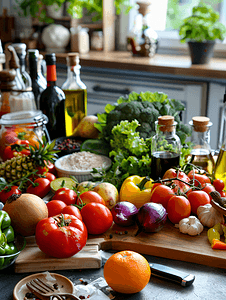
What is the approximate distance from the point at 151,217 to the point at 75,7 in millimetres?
2678

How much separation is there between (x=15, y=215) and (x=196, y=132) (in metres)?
0.67

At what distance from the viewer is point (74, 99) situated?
1.57 m

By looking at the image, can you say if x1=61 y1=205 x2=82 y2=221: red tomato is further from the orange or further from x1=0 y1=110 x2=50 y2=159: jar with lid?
x1=0 y1=110 x2=50 y2=159: jar with lid

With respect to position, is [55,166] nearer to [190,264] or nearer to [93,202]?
[93,202]

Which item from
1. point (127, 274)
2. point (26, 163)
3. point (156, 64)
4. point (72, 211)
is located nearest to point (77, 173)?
point (26, 163)

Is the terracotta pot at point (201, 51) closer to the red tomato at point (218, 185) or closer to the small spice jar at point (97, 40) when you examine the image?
the small spice jar at point (97, 40)

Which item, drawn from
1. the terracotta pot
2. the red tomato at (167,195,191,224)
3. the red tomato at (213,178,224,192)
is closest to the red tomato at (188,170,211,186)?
the red tomato at (213,178,224,192)

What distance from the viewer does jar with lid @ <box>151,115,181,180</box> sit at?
1137mm

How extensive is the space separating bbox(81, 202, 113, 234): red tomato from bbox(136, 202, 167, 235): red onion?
88 millimetres

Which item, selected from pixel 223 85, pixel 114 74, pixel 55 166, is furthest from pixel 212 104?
pixel 55 166

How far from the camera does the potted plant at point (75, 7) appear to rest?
3113 mm

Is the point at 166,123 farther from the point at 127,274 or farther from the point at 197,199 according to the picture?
the point at 127,274

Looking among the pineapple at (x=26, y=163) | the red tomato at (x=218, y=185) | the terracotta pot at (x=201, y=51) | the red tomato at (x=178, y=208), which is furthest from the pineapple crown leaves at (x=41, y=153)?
the terracotta pot at (x=201, y=51)

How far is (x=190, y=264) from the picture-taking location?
877 millimetres
